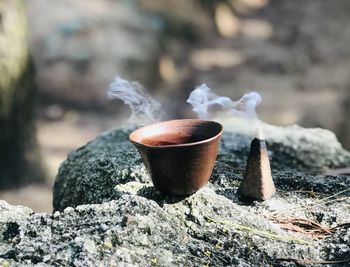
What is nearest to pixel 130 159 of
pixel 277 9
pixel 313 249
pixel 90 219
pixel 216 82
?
pixel 90 219

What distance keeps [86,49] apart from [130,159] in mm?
6126

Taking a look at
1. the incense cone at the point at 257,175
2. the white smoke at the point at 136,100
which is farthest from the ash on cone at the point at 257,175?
the white smoke at the point at 136,100

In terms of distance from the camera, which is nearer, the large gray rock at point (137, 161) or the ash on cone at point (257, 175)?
the ash on cone at point (257, 175)

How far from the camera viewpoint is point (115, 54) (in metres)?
8.98

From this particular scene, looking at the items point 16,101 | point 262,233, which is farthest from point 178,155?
point 16,101

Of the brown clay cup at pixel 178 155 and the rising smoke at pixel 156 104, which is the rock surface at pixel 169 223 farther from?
the rising smoke at pixel 156 104

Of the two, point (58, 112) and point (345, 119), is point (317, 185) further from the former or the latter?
point (58, 112)

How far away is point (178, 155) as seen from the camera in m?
2.46

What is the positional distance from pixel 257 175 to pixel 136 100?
2.68 ft

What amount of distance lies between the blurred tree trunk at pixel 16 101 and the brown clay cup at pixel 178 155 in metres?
3.27

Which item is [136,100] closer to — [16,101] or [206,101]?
[206,101]

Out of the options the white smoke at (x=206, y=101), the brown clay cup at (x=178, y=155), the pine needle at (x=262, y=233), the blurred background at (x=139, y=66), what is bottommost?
the pine needle at (x=262, y=233)

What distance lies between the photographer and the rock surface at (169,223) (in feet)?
7.22

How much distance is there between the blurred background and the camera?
5.98m
